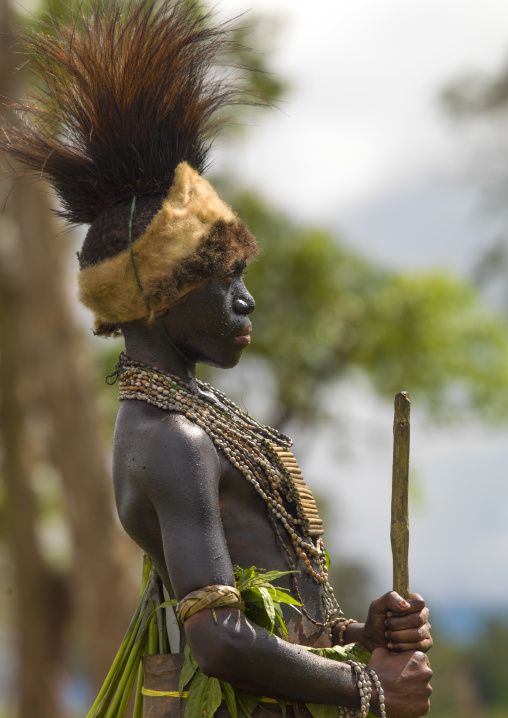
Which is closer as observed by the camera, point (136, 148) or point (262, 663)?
point (262, 663)

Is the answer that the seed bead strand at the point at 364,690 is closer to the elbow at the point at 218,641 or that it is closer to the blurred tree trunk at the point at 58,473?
the elbow at the point at 218,641

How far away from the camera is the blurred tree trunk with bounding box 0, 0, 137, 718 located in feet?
40.5

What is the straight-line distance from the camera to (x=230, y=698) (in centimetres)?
303

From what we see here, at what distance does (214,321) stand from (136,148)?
64cm

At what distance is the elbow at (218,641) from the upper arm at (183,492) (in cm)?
9

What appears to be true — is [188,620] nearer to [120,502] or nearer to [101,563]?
[120,502]

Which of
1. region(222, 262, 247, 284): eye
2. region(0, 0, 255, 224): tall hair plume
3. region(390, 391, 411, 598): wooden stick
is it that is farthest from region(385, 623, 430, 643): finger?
region(0, 0, 255, 224): tall hair plume

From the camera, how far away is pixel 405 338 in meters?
19.2

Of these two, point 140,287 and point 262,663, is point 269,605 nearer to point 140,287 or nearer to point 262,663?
point 262,663

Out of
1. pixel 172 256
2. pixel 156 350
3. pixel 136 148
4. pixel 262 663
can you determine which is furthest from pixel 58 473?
pixel 262 663

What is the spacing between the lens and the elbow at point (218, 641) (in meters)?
2.83

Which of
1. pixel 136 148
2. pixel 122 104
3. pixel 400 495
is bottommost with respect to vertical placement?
pixel 400 495

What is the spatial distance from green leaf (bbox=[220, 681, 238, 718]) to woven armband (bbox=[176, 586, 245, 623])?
32 centimetres

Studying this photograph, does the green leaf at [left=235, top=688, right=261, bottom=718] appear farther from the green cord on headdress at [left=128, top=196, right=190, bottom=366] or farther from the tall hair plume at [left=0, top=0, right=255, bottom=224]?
the tall hair plume at [left=0, top=0, right=255, bottom=224]
